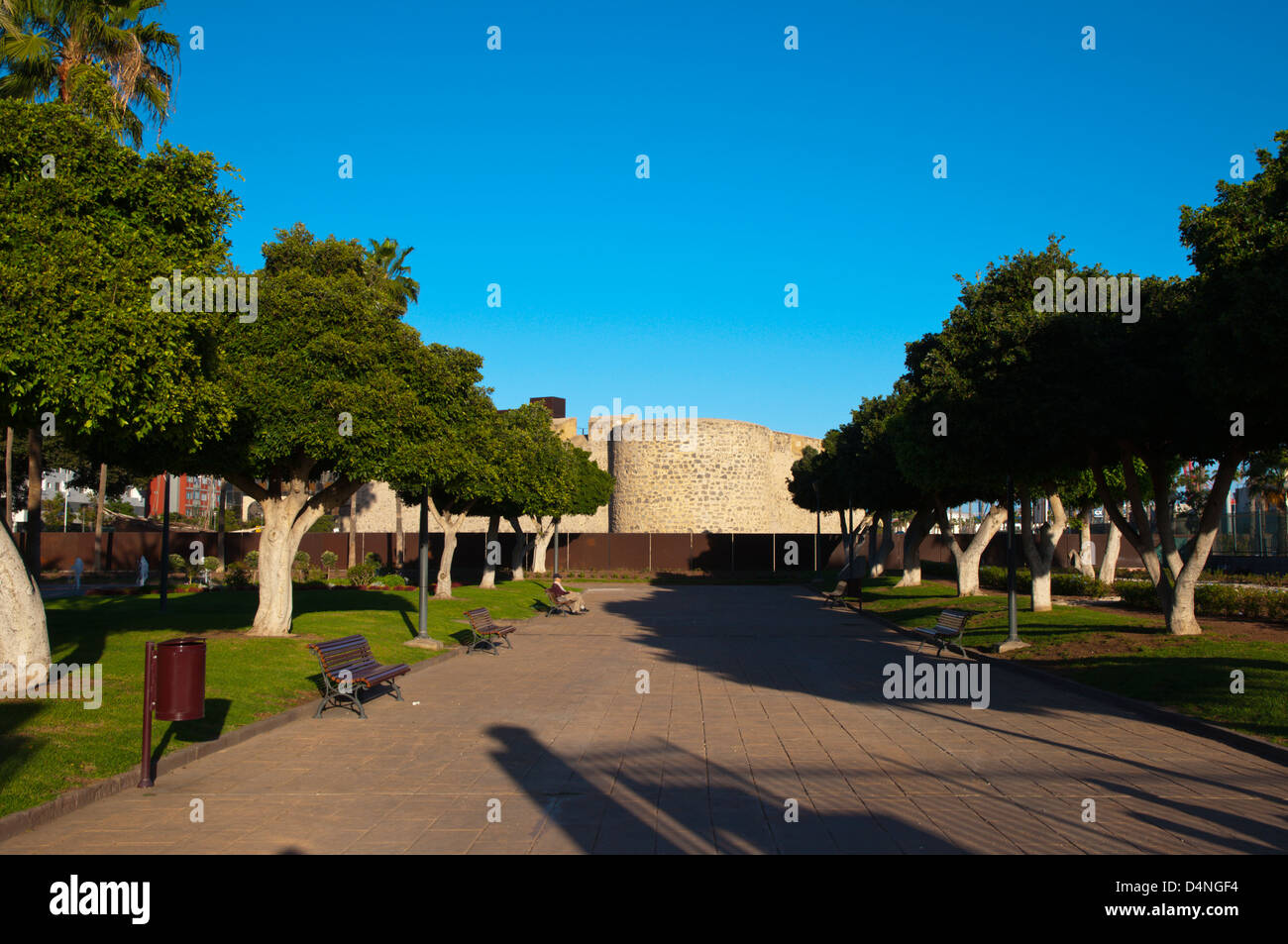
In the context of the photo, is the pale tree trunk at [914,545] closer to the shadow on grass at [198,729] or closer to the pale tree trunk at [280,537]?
the pale tree trunk at [280,537]


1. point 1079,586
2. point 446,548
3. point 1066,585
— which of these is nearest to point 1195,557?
point 1079,586

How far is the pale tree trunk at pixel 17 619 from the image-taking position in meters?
9.79

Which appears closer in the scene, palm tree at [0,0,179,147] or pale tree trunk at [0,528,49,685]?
pale tree trunk at [0,528,49,685]

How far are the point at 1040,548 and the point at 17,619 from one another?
66.5 ft

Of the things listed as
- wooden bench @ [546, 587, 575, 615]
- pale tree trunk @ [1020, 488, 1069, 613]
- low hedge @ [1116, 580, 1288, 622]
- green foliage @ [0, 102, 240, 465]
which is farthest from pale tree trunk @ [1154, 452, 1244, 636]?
green foliage @ [0, 102, 240, 465]

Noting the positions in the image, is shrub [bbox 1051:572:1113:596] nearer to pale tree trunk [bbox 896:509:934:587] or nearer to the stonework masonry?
pale tree trunk [bbox 896:509:934:587]

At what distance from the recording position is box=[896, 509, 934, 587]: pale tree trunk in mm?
32375

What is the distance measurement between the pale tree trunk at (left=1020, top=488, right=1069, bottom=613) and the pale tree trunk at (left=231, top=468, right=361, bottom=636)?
13.9m

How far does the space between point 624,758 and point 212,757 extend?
377 cm

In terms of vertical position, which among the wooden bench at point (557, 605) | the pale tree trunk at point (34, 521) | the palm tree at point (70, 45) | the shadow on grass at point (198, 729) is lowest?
the wooden bench at point (557, 605)

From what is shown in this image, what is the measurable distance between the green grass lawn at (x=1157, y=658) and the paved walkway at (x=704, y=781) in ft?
2.31

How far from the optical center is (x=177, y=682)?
7332 mm

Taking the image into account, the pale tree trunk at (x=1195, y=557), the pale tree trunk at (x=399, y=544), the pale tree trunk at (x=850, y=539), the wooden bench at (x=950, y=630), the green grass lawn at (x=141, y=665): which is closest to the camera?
the green grass lawn at (x=141, y=665)

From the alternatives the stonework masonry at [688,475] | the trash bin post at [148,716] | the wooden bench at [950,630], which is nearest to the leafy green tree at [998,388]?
the wooden bench at [950,630]
